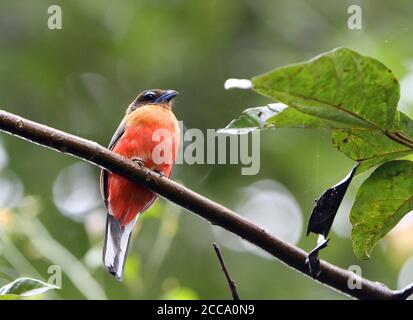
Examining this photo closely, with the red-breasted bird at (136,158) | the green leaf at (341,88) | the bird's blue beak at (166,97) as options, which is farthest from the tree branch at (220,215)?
the bird's blue beak at (166,97)

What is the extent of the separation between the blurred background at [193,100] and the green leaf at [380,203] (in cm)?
392

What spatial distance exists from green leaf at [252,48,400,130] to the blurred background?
4224mm

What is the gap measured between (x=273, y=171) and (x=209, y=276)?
139 cm

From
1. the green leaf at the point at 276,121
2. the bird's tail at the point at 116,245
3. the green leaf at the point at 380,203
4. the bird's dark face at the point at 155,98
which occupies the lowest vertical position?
the bird's tail at the point at 116,245

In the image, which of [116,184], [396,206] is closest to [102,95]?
[116,184]

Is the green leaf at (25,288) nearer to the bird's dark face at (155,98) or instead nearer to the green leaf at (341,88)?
the green leaf at (341,88)

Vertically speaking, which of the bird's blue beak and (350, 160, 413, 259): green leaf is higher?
the bird's blue beak

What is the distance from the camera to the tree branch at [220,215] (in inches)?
59.0

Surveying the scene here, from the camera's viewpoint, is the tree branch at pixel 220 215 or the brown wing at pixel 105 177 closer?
the tree branch at pixel 220 215

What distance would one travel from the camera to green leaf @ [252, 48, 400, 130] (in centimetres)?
118

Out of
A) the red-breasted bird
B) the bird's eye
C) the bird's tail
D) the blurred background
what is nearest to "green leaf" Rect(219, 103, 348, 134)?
the bird's tail

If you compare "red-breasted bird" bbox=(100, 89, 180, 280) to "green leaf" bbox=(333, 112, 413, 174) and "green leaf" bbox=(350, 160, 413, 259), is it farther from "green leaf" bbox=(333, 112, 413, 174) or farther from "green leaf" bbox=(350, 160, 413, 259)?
"green leaf" bbox=(333, 112, 413, 174)

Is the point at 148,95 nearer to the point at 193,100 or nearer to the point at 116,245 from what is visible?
the point at 116,245

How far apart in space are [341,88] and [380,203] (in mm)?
385
